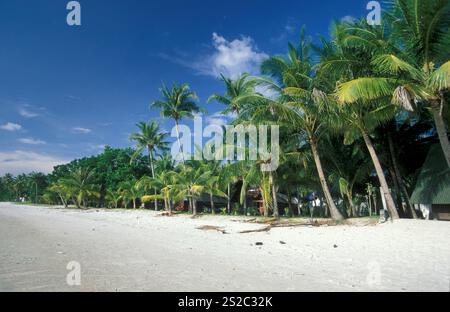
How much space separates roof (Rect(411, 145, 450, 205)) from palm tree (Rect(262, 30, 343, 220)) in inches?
144

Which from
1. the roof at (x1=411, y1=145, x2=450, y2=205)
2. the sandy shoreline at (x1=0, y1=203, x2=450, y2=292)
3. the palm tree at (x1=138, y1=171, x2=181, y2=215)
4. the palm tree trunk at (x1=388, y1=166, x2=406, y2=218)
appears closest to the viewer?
the sandy shoreline at (x1=0, y1=203, x2=450, y2=292)

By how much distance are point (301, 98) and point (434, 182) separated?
6.79 meters

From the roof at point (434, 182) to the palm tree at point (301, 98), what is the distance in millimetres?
3656

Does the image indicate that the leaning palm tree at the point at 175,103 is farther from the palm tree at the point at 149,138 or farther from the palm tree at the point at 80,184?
the palm tree at the point at 80,184

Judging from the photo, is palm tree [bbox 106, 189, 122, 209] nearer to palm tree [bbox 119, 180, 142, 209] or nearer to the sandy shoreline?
palm tree [bbox 119, 180, 142, 209]

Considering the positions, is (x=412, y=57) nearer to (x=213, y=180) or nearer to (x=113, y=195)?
(x=213, y=180)

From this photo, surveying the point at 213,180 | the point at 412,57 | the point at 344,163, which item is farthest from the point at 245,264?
Answer: the point at 213,180

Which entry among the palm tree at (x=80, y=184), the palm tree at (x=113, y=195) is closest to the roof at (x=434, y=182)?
the palm tree at (x=113, y=195)

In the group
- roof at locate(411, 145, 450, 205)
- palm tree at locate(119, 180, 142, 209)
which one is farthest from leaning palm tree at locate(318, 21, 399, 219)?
palm tree at locate(119, 180, 142, 209)

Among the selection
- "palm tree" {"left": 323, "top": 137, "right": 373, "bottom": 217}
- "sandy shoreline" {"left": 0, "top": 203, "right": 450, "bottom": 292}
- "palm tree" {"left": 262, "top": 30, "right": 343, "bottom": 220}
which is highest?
"palm tree" {"left": 262, "top": 30, "right": 343, "bottom": 220}

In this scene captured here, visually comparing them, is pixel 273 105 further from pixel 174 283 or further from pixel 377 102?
pixel 174 283

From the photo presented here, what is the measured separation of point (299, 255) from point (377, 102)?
8137mm

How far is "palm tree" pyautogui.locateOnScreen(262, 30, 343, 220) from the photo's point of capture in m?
13.7
